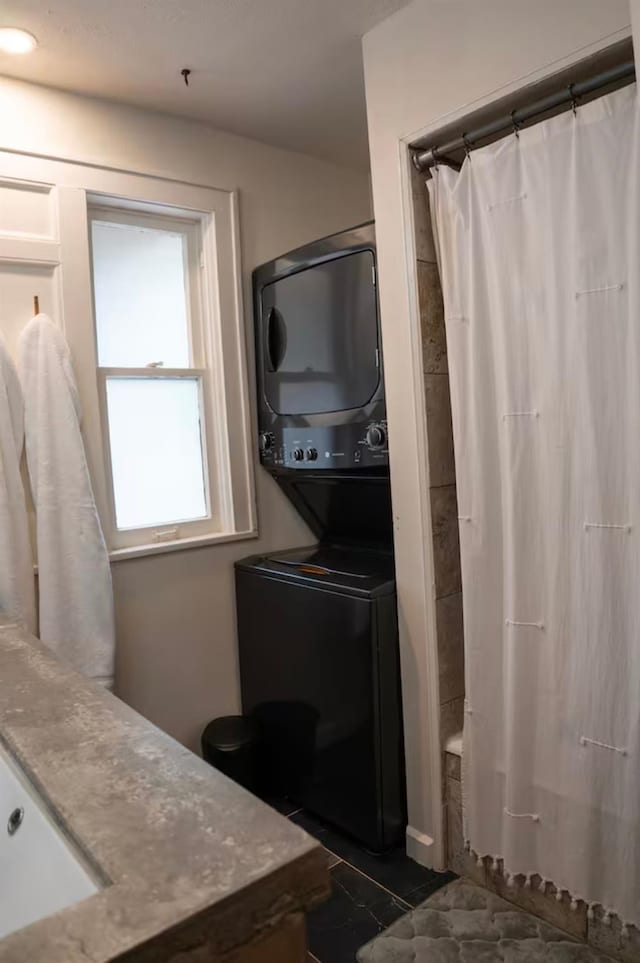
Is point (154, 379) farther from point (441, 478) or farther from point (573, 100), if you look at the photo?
point (573, 100)

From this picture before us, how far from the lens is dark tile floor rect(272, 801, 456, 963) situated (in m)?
1.71

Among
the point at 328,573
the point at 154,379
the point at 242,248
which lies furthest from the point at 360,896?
the point at 242,248

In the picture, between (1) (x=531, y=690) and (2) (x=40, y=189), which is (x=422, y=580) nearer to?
(1) (x=531, y=690)

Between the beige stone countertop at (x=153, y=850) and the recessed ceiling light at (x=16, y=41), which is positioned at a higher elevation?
the recessed ceiling light at (x=16, y=41)

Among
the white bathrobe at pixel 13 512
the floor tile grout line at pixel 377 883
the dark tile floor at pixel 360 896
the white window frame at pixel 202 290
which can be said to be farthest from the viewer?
the white window frame at pixel 202 290

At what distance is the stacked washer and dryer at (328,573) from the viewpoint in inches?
78.6

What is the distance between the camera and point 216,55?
194cm

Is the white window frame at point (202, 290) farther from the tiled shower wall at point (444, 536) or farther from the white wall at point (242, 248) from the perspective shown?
the tiled shower wall at point (444, 536)

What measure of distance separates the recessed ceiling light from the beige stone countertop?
1.71 m

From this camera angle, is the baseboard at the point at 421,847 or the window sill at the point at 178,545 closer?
the baseboard at the point at 421,847

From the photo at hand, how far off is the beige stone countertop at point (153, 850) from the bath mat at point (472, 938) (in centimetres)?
110

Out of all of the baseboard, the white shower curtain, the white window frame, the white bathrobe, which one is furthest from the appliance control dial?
the baseboard

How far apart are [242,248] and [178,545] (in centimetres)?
111

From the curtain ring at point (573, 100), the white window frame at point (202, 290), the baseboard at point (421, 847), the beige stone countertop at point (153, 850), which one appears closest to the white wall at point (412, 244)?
the baseboard at point (421, 847)
